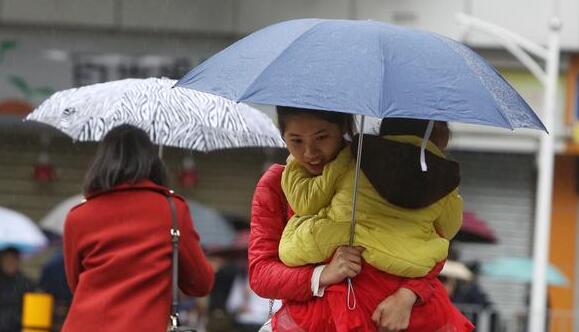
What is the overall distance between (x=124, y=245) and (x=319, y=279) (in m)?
1.57

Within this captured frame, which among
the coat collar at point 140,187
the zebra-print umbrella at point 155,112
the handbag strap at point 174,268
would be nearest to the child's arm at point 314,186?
the handbag strap at point 174,268

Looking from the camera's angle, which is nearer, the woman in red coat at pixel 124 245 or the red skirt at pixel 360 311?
the red skirt at pixel 360 311

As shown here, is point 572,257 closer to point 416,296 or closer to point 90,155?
point 90,155

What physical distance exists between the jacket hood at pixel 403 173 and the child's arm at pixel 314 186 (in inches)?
2.7

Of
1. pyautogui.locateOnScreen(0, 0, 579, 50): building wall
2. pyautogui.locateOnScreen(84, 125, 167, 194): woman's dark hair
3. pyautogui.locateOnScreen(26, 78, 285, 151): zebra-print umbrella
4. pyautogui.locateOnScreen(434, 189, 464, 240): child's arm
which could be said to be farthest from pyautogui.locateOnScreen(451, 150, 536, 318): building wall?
pyautogui.locateOnScreen(434, 189, 464, 240): child's arm

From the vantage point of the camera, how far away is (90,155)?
19.2 meters

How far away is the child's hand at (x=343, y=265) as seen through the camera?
173 inches

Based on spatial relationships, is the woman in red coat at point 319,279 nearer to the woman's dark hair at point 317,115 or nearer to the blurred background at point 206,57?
the woman's dark hair at point 317,115

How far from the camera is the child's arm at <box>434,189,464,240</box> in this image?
15.2ft

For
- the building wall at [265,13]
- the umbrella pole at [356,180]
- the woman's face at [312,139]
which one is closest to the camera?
the umbrella pole at [356,180]

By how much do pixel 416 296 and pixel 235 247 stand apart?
36.3 feet

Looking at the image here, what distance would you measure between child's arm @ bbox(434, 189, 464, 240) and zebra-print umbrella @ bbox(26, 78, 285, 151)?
200 centimetres

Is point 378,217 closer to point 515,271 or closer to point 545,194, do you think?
point 545,194

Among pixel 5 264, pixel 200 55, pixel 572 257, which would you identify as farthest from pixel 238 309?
pixel 572 257
